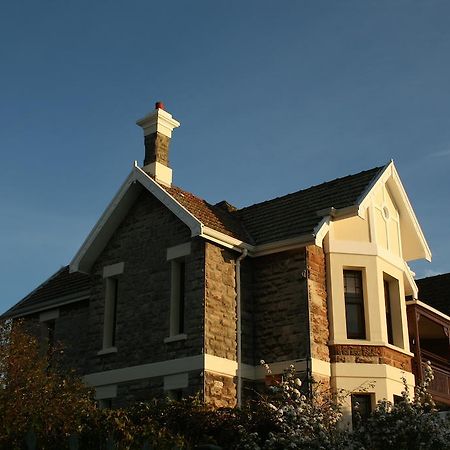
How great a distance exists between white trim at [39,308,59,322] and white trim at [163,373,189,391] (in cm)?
616

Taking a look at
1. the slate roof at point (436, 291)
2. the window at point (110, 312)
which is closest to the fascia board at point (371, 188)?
the window at point (110, 312)

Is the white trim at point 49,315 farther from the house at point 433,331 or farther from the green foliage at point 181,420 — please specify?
the house at point 433,331

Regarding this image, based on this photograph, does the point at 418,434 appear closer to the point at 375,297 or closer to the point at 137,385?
the point at 375,297

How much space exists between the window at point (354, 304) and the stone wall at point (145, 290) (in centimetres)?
378

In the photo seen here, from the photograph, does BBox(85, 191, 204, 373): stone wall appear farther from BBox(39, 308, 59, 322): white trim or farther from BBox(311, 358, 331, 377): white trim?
BBox(39, 308, 59, 322): white trim

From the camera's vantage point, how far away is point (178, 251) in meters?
18.4

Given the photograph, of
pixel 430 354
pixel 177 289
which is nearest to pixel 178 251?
pixel 177 289

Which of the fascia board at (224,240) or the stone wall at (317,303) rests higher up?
the fascia board at (224,240)

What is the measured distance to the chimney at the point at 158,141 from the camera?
20.8m

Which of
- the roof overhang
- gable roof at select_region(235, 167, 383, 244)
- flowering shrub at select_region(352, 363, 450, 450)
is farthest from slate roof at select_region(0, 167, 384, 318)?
flowering shrub at select_region(352, 363, 450, 450)

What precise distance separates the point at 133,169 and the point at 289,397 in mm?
7730

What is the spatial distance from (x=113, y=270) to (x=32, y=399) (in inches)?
287

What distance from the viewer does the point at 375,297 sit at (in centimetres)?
1858

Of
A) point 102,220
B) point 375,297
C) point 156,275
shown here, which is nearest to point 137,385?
point 156,275
